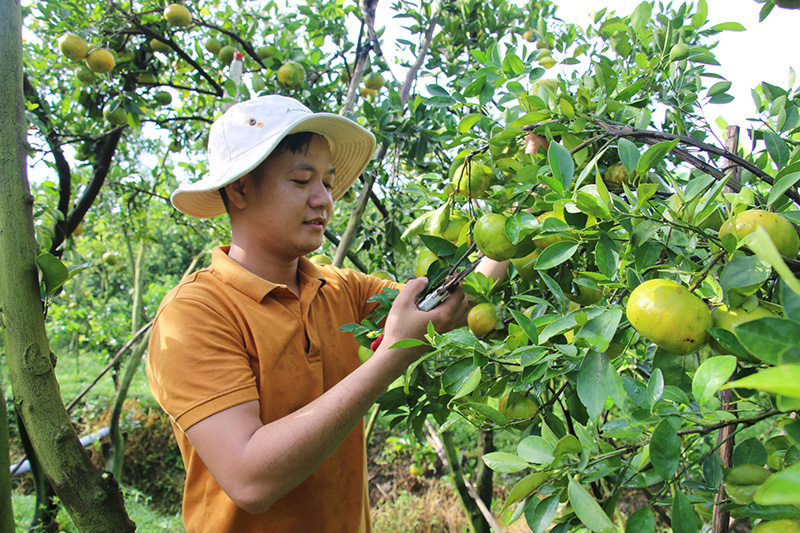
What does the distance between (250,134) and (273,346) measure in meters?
0.61

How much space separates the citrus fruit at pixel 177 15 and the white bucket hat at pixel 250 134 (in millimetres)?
1489

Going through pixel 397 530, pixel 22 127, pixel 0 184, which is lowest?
pixel 397 530

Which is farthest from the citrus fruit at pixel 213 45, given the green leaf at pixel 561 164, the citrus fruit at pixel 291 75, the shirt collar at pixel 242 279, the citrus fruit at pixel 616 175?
the green leaf at pixel 561 164

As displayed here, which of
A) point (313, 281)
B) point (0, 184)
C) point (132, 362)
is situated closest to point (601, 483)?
point (313, 281)

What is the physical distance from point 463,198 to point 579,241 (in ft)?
1.47

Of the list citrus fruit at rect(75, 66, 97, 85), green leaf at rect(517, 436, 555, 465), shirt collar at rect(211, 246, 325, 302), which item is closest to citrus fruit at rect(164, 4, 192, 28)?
citrus fruit at rect(75, 66, 97, 85)

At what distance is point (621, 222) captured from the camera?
66cm

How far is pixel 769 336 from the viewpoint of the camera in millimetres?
375

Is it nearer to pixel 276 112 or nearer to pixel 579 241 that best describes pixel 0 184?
pixel 276 112

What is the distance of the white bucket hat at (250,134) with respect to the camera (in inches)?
53.5

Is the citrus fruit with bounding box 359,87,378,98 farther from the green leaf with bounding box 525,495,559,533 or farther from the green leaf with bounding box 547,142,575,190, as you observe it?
the green leaf with bounding box 525,495,559,533

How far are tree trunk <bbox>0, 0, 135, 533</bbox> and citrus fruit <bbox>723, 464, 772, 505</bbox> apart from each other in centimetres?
113

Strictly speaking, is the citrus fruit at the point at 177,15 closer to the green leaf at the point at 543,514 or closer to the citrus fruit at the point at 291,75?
the citrus fruit at the point at 291,75

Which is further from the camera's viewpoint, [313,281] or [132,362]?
[132,362]
